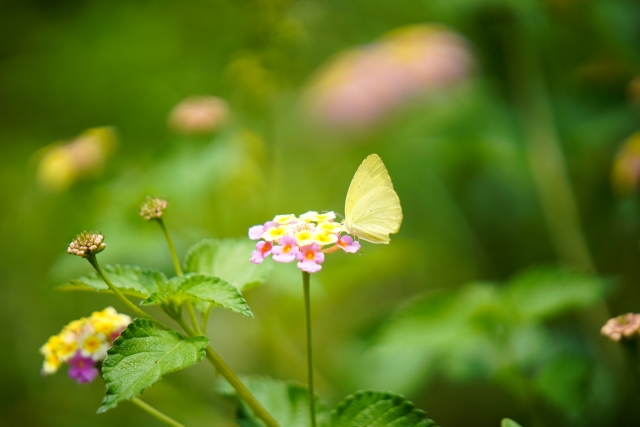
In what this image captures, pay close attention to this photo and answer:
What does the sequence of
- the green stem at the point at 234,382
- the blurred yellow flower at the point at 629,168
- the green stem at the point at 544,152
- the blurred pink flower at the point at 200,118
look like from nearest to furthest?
the green stem at the point at 234,382 < the blurred yellow flower at the point at 629,168 < the blurred pink flower at the point at 200,118 < the green stem at the point at 544,152

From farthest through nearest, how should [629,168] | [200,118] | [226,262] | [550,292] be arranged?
[200,118] < [629,168] < [550,292] < [226,262]

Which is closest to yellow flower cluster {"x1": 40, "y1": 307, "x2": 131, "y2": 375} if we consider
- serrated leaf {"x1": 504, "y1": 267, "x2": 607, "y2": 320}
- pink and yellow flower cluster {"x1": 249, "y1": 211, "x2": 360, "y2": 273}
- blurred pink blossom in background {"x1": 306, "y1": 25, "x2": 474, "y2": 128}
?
pink and yellow flower cluster {"x1": 249, "y1": 211, "x2": 360, "y2": 273}

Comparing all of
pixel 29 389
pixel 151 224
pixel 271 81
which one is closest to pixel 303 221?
pixel 151 224

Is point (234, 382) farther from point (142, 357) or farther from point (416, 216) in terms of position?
point (416, 216)

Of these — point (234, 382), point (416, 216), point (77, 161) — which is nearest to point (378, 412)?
point (234, 382)

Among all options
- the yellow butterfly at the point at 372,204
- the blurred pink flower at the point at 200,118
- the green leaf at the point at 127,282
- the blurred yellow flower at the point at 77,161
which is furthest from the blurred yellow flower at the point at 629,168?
the blurred yellow flower at the point at 77,161

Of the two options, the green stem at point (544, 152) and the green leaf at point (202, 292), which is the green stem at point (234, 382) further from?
the green stem at point (544, 152)
